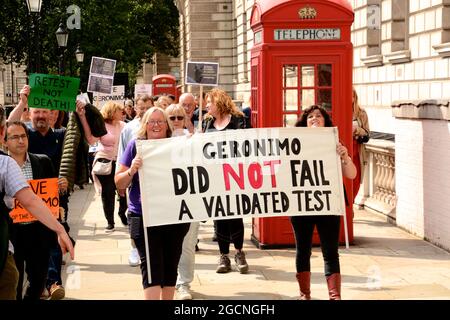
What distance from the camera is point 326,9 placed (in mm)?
9789

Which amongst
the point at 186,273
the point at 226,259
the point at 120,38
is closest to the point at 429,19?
the point at 226,259

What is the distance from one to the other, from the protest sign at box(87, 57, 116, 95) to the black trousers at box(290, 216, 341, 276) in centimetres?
785

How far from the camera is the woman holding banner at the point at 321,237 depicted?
7035 mm

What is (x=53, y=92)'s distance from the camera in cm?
863

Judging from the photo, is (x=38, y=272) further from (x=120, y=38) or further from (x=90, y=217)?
(x=120, y=38)

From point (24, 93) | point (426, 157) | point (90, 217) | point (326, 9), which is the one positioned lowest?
point (90, 217)

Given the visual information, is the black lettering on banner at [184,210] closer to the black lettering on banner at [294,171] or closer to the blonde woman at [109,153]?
the black lettering on banner at [294,171]

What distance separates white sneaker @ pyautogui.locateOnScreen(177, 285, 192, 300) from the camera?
7.75 m

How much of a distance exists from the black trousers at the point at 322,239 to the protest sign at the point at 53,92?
2707mm

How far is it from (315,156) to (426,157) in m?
3.60

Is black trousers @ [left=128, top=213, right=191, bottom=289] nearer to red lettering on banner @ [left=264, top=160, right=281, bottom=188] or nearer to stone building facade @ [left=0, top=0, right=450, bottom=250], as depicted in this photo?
red lettering on banner @ [left=264, top=160, right=281, bottom=188]

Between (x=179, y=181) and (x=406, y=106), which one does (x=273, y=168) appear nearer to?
(x=179, y=181)

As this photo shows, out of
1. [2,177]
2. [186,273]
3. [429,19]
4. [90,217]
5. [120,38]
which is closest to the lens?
[2,177]

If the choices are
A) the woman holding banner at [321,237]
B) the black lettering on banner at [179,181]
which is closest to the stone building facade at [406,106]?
the woman holding banner at [321,237]
